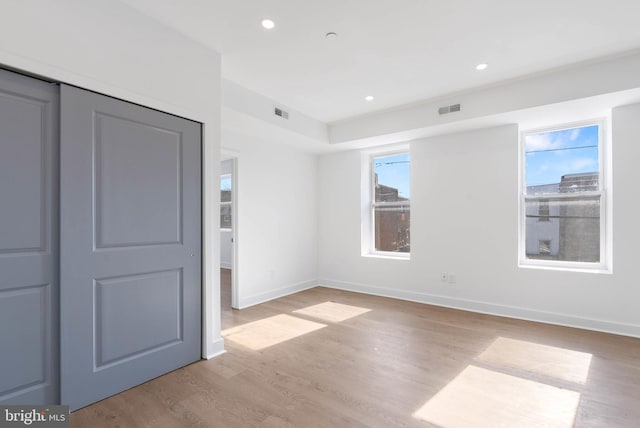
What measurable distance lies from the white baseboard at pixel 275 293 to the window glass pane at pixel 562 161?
3660 mm

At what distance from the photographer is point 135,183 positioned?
2.31m

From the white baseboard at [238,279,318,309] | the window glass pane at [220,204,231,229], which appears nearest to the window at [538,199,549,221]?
the white baseboard at [238,279,318,309]

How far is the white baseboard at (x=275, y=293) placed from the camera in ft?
14.3

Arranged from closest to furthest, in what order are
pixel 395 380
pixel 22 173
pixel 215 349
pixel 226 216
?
pixel 22 173 → pixel 395 380 → pixel 215 349 → pixel 226 216

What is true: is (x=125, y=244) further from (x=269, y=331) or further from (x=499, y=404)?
(x=499, y=404)

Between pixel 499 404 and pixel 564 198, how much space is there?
9.58ft

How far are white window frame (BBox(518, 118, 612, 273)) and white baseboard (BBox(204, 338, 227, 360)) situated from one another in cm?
369

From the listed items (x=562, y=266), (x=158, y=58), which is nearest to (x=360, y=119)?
(x=158, y=58)

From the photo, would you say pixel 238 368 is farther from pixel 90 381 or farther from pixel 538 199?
pixel 538 199

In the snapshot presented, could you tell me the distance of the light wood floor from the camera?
194 centimetres

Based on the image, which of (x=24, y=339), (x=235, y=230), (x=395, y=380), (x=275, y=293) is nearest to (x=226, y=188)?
(x=235, y=230)

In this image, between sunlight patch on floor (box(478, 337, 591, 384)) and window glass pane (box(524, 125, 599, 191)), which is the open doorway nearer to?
sunlight patch on floor (box(478, 337, 591, 384))

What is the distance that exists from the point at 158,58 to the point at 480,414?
3.46 meters

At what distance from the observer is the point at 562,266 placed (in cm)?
377
